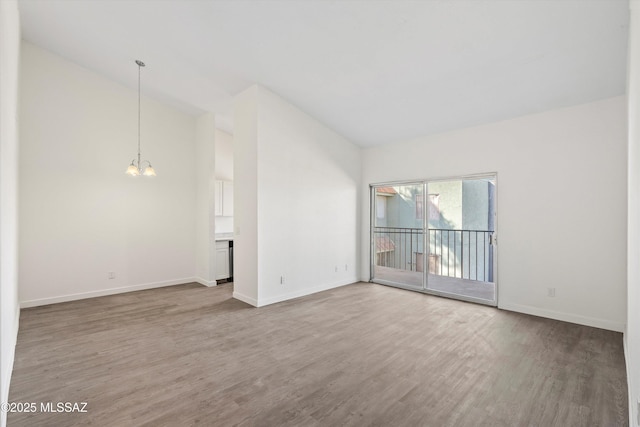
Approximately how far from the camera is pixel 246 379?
8.15 ft

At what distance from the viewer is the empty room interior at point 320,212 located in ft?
7.61

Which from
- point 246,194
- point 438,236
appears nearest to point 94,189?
point 246,194

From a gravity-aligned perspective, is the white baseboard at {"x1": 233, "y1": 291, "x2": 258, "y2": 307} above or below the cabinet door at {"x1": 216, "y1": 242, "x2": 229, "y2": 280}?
below

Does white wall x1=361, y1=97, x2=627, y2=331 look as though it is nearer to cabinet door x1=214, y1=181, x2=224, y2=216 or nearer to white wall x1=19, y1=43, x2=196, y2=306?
cabinet door x1=214, y1=181, x2=224, y2=216

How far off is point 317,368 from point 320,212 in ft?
10.3

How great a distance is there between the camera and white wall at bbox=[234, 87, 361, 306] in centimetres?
456

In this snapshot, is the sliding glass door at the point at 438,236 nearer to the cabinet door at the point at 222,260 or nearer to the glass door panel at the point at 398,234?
the glass door panel at the point at 398,234

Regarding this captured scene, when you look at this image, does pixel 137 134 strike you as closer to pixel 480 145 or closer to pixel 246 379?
pixel 246 379

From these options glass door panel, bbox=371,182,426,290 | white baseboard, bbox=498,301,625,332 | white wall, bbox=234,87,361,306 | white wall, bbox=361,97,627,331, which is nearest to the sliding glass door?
glass door panel, bbox=371,182,426,290

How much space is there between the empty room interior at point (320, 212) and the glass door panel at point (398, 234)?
77mm

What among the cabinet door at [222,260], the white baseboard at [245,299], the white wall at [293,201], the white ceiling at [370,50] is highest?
the white ceiling at [370,50]

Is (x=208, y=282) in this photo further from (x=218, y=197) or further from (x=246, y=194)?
(x=246, y=194)

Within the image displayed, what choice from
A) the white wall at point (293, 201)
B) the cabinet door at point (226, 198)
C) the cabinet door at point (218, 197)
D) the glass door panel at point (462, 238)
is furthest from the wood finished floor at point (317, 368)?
the cabinet door at point (226, 198)

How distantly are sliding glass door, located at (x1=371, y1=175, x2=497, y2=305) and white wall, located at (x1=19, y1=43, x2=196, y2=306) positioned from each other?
419cm
